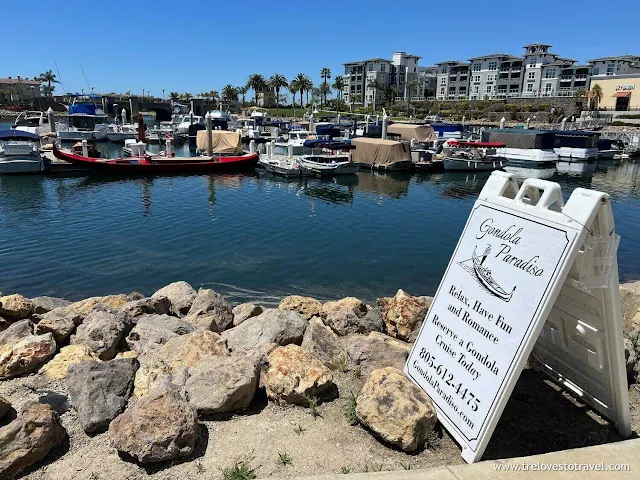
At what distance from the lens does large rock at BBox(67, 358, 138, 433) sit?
510 cm

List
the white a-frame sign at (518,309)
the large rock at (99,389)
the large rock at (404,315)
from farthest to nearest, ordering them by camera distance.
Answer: the large rock at (404,315) → the large rock at (99,389) → the white a-frame sign at (518,309)

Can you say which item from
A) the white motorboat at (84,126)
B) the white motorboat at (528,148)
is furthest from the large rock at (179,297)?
the white motorboat at (84,126)

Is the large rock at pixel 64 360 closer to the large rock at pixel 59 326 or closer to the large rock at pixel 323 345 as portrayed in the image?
the large rock at pixel 59 326

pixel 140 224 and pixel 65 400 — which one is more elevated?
pixel 65 400

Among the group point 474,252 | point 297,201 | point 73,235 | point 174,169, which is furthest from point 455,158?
point 474,252

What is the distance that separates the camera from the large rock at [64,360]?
20.2 feet

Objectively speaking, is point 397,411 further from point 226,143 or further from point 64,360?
point 226,143

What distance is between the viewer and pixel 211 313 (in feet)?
30.6

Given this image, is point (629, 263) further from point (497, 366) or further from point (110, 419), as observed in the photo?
point (110, 419)

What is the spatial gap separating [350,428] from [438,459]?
984 mm

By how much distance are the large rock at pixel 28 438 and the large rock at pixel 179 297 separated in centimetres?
580

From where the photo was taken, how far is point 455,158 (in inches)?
1865

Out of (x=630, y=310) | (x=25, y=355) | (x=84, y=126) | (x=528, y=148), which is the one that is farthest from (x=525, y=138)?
(x=84, y=126)

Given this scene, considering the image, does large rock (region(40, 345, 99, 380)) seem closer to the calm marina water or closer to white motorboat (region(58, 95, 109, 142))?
the calm marina water
